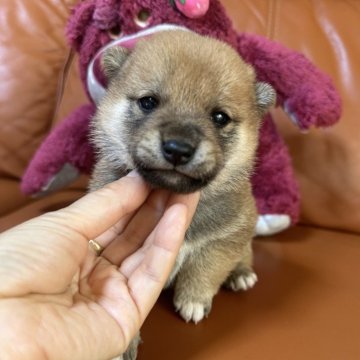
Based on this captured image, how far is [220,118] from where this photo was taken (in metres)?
1.24

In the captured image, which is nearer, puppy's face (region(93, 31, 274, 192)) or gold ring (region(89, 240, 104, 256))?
puppy's face (region(93, 31, 274, 192))

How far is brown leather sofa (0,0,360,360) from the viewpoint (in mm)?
1247

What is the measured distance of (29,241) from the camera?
38.4 inches

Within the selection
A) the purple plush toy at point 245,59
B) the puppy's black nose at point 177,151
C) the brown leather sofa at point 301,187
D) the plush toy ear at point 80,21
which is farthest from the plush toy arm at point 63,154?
the puppy's black nose at point 177,151

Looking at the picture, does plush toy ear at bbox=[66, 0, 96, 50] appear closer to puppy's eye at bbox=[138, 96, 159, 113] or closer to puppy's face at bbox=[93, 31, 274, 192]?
puppy's face at bbox=[93, 31, 274, 192]

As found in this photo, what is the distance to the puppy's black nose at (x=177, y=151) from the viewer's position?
1.02m

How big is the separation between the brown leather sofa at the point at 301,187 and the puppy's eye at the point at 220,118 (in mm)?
536

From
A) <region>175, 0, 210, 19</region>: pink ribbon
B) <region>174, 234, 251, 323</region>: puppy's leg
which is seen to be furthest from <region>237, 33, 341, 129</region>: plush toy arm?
<region>174, 234, 251, 323</region>: puppy's leg

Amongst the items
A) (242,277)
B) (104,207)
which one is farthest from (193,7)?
(242,277)

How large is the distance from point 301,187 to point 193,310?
0.89 m

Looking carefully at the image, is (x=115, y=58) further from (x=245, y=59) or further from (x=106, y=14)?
(x=245, y=59)

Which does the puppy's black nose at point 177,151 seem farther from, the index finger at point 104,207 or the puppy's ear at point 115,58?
the puppy's ear at point 115,58

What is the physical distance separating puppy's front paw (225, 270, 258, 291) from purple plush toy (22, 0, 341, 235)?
0.37 m

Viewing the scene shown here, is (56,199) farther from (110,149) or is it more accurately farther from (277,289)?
(277,289)
